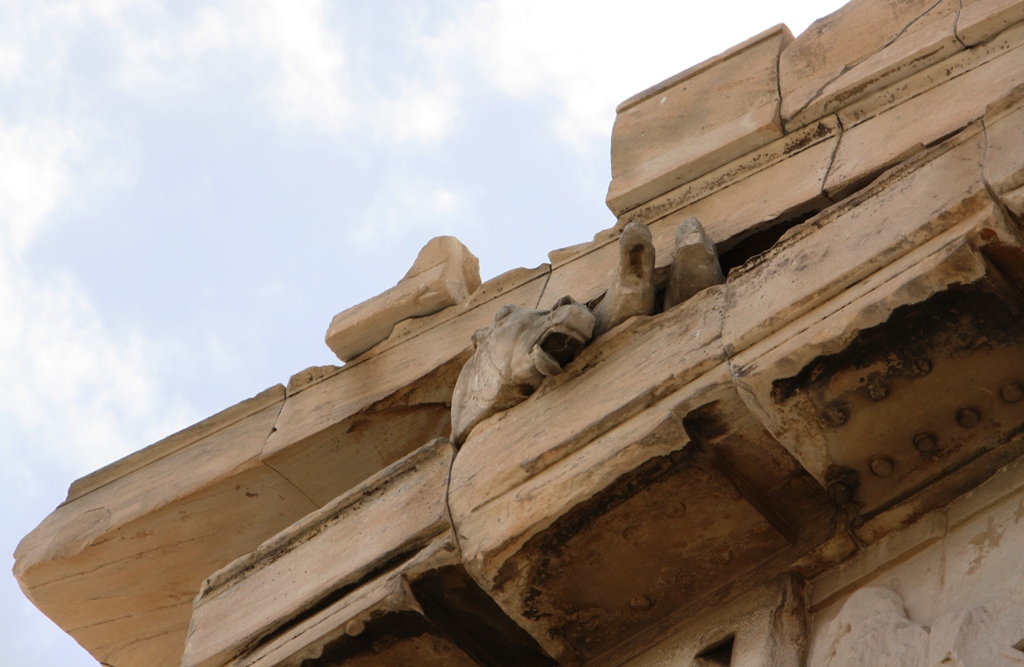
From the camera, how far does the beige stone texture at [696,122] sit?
5098mm

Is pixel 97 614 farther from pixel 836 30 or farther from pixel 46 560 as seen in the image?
pixel 836 30

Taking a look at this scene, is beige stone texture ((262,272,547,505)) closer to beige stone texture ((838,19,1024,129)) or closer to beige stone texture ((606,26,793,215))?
beige stone texture ((606,26,793,215))

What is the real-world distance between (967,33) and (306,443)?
257 cm

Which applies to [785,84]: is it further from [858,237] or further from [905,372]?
[905,372]

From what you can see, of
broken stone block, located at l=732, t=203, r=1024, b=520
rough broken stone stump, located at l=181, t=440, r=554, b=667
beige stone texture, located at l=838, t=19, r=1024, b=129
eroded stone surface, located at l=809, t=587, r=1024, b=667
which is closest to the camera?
eroded stone surface, located at l=809, t=587, r=1024, b=667

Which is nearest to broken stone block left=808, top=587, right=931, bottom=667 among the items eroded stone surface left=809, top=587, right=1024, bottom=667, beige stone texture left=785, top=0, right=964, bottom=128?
eroded stone surface left=809, top=587, right=1024, bottom=667

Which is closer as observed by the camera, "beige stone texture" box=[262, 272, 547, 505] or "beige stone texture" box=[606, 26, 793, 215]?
"beige stone texture" box=[606, 26, 793, 215]

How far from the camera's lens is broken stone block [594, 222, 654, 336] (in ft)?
14.2

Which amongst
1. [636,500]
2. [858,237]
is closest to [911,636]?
[636,500]

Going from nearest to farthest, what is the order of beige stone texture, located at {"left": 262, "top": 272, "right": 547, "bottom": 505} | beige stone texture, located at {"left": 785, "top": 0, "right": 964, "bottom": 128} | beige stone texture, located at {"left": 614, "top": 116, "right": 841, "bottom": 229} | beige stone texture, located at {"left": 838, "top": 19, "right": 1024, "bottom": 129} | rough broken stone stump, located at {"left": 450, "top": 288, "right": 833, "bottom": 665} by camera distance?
rough broken stone stump, located at {"left": 450, "top": 288, "right": 833, "bottom": 665}
beige stone texture, located at {"left": 838, "top": 19, "right": 1024, "bottom": 129}
beige stone texture, located at {"left": 785, "top": 0, "right": 964, "bottom": 128}
beige stone texture, located at {"left": 614, "top": 116, "right": 841, "bottom": 229}
beige stone texture, located at {"left": 262, "top": 272, "right": 547, "bottom": 505}

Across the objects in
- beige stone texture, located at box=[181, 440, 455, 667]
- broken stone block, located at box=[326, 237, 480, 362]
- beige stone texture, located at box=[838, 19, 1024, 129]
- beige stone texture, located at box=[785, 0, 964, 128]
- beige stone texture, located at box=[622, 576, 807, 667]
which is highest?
broken stone block, located at box=[326, 237, 480, 362]

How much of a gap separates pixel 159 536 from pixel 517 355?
1886 millimetres

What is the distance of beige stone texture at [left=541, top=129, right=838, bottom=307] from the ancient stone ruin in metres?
0.01

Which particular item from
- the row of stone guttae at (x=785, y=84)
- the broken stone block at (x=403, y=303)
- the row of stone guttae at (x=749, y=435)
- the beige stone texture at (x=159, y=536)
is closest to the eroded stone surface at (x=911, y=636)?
the row of stone guttae at (x=749, y=435)
